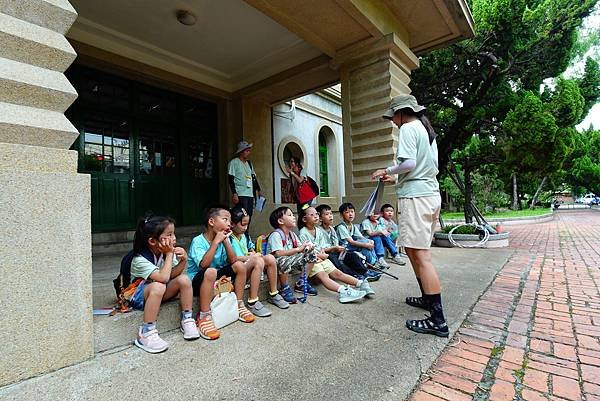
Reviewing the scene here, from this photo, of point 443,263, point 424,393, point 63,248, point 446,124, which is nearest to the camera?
point 424,393

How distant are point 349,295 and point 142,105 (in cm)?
523

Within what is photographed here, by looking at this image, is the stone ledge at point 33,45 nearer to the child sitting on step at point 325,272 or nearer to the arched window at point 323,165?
the child sitting on step at point 325,272

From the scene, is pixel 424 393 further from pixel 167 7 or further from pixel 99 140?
pixel 99 140

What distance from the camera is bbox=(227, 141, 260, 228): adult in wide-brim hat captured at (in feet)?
15.3

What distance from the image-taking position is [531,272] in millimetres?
4285

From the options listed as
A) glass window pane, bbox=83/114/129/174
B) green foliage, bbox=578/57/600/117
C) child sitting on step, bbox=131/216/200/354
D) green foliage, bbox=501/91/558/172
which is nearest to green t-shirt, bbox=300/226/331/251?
child sitting on step, bbox=131/216/200/354

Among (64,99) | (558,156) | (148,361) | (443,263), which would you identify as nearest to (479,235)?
(558,156)

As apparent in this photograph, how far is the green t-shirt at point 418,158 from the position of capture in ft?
7.98

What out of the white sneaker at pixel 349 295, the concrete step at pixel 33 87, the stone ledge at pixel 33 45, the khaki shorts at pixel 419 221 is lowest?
the white sneaker at pixel 349 295

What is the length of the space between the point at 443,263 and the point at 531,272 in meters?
1.11

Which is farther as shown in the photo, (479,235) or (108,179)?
(479,235)

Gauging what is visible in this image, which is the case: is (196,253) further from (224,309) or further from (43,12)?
(43,12)

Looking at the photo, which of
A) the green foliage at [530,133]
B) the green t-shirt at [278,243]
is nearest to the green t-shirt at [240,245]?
the green t-shirt at [278,243]

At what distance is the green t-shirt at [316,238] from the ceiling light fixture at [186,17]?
11.9 feet
